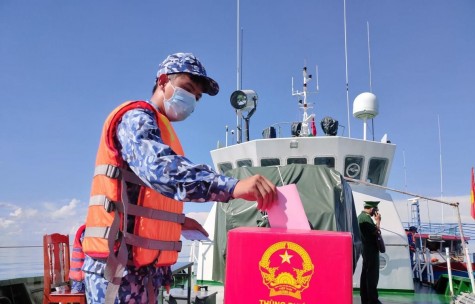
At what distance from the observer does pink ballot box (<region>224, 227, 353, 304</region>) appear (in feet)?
3.53

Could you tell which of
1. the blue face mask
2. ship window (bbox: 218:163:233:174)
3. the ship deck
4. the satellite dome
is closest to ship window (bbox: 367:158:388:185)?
the satellite dome

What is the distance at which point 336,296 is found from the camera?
107cm

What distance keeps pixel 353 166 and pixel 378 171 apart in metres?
0.89

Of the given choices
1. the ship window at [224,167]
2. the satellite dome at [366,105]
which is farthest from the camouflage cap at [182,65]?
the satellite dome at [366,105]

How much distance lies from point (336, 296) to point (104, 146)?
3.33 ft

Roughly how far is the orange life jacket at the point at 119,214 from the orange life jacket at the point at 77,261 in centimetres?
202

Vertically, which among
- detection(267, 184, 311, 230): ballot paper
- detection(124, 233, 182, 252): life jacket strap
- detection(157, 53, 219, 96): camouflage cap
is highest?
detection(157, 53, 219, 96): camouflage cap

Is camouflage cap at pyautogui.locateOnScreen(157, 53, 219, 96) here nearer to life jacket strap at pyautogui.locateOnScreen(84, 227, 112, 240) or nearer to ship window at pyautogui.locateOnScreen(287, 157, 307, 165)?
life jacket strap at pyautogui.locateOnScreen(84, 227, 112, 240)

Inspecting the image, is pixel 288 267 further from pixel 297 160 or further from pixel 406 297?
pixel 297 160

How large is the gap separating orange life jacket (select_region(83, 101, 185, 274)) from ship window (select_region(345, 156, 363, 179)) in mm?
7910

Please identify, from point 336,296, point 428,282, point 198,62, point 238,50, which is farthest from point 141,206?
point 238,50

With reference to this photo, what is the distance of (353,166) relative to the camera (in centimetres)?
895

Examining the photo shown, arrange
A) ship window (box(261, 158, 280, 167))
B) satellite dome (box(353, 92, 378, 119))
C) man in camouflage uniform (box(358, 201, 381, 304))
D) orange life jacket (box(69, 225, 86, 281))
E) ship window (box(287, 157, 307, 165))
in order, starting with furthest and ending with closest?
satellite dome (box(353, 92, 378, 119)) → ship window (box(261, 158, 280, 167)) → ship window (box(287, 157, 307, 165)) → man in camouflage uniform (box(358, 201, 381, 304)) → orange life jacket (box(69, 225, 86, 281))

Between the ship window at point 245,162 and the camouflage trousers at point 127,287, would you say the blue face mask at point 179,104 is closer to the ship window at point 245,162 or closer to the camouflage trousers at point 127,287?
the camouflage trousers at point 127,287
